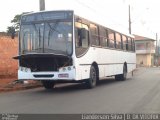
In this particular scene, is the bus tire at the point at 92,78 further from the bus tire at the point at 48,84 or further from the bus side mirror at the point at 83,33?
the bus side mirror at the point at 83,33

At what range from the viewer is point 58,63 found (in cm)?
1556

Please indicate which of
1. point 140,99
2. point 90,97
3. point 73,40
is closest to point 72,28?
point 73,40

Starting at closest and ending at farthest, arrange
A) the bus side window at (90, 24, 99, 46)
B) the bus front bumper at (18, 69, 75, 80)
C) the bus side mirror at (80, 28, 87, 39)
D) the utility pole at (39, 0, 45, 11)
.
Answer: the bus front bumper at (18, 69, 75, 80) → the bus side mirror at (80, 28, 87, 39) → the bus side window at (90, 24, 99, 46) → the utility pole at (39, 0, 45, 11)

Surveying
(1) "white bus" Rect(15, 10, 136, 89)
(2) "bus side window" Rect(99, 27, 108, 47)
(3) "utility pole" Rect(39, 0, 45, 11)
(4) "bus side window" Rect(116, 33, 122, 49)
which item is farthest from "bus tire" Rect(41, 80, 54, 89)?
(4) "bus side window" Rect(116, 33, 122, 49)

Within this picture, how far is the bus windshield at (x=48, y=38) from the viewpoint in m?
15.7

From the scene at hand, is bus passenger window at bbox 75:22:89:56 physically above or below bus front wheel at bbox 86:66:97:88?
above

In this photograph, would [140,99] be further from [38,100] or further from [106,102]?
[38,100]

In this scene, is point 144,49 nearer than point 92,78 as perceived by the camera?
No

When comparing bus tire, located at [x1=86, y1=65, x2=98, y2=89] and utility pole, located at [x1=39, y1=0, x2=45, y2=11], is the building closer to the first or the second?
utility pole, located at [x1=39, y1=0, x2=45, y2=11]

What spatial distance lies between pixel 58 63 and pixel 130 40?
524 inches

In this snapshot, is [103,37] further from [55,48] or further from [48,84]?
[55,48]

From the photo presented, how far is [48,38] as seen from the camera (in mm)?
15805

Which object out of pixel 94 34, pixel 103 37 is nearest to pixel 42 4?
pixel 103 37

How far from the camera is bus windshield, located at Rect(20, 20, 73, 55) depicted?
15664 millimetres
